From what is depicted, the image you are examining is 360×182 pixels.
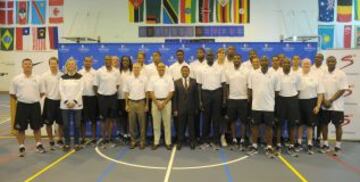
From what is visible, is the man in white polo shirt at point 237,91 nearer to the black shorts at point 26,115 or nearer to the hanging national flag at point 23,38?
the black shorts at point 26,115

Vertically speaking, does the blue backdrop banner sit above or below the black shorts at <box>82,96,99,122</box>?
above

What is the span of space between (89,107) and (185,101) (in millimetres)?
2020

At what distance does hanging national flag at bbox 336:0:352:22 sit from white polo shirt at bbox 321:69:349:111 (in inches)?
329

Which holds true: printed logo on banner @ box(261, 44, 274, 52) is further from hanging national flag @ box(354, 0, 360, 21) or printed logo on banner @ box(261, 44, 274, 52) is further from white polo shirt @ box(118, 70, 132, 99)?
hanging national flag @ box(354, 0, 360, 21)

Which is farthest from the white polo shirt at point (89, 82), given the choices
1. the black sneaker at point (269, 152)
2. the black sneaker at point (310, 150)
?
the black sneaker at point (310, 150)

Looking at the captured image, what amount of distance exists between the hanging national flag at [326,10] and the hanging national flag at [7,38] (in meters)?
12.9

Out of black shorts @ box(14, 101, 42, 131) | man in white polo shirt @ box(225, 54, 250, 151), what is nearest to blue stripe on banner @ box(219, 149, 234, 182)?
man in white polo shirt @ box(225, 54, 250, 151)

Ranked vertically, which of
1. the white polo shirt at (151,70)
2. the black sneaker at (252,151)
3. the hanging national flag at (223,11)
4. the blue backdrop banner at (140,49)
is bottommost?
the black sneaker at (252,151)

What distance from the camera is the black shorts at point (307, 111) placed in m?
7.28

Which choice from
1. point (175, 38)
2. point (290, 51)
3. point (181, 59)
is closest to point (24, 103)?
point (181, 59)

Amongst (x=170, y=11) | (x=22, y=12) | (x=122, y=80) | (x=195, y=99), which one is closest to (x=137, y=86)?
(x=122, y=80)

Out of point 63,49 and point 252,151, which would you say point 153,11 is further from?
point 252,151

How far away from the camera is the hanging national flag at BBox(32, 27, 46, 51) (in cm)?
1616

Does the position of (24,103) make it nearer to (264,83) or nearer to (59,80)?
(59,80)
